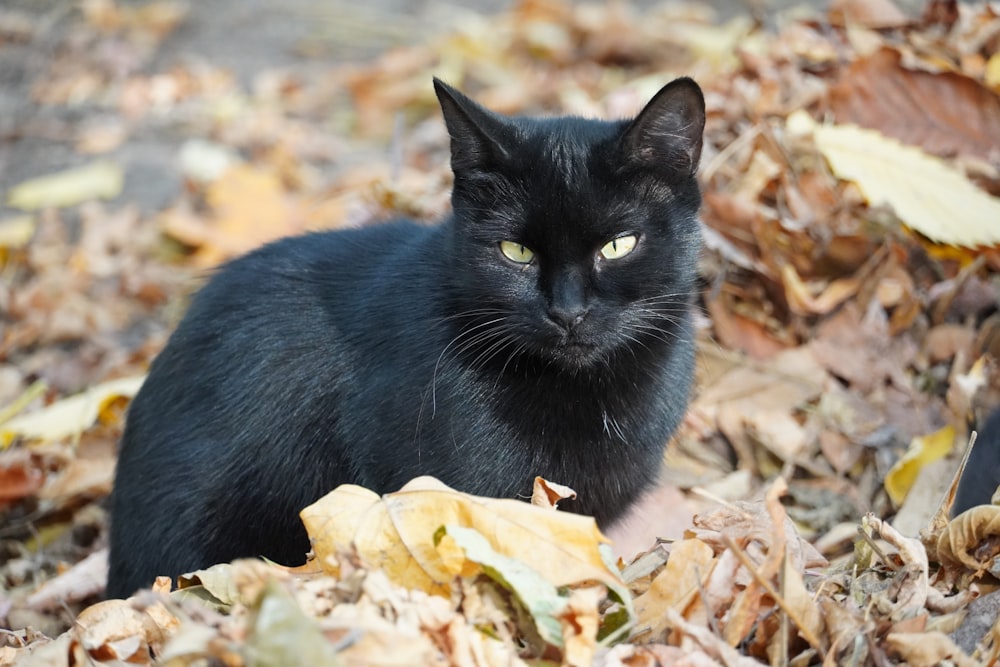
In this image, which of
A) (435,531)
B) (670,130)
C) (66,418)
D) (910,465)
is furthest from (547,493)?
(66,418)

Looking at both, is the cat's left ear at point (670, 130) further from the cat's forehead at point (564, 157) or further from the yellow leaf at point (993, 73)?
the yellow leaf at point (993, 73)

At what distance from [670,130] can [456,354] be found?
64 centimetres

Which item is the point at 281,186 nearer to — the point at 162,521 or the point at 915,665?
the point at 162,521

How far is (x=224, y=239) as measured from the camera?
14.5ft

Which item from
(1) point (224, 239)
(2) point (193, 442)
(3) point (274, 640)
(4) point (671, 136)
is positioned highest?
(4) point (671, 136)

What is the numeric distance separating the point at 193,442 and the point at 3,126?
4.14 meters

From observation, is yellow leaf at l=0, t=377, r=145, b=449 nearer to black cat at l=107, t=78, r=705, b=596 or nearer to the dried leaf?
black cat at l=107, t=78, r=705, b=596

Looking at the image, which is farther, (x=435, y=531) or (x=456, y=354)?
(x=456, y=354)

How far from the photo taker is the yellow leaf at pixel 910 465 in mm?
2615

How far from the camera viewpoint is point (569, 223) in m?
1.99

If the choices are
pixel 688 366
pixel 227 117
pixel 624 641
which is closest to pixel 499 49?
pixel 227 117

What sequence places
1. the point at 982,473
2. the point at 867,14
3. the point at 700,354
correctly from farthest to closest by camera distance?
1. the point at 867,14
2. the point at 700,354
3. the point at 982,473

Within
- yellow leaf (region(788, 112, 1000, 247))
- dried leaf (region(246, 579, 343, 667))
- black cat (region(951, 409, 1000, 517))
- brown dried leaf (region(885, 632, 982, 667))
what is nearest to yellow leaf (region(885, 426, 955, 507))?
black cat (region(951, 409, 1000, 517))

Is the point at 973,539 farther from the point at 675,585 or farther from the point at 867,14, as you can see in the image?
the point at 867,14
